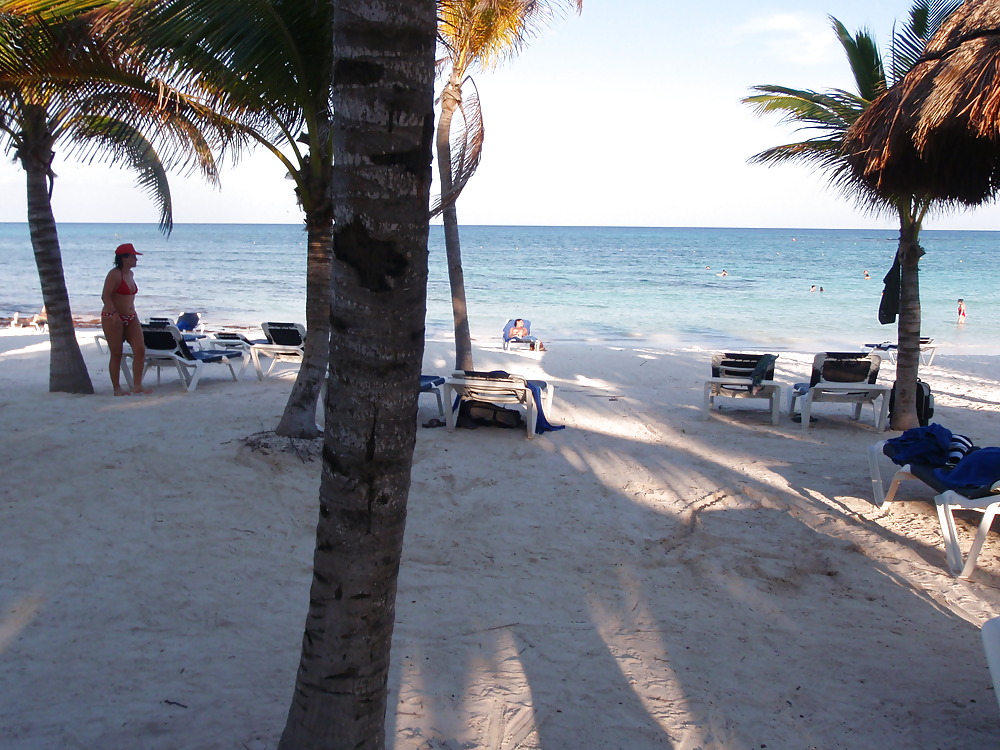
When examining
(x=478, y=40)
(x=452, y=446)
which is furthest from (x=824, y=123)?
(x=452, y=446)

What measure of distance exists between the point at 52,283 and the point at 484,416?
443 centimetres

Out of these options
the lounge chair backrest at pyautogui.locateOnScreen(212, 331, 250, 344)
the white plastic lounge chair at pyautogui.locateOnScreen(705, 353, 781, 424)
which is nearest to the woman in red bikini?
the lounge chair backrest at pyautogui.locateOnScreen(212, 331, 250, 344)

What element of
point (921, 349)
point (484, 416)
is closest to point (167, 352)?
point (484, 416)

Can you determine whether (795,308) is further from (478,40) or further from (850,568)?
(850,568)

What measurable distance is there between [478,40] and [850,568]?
21.7 feet

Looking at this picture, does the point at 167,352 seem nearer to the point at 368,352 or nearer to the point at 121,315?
the point at 121,315

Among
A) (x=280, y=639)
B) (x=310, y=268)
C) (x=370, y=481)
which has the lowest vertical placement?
(x=280, y=639)

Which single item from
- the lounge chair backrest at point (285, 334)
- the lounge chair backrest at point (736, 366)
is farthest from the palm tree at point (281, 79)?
the lounge chair backrest at point (736, 366)

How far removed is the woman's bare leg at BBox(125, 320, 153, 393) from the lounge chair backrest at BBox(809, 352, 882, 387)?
713 centimetres

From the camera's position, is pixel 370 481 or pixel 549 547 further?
pixel 549 547

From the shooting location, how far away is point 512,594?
13.2ft

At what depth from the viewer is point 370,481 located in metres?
1.90

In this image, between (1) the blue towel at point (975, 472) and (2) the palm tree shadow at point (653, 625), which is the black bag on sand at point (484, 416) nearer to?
(2) the palm tree shadow at point (653, 625)

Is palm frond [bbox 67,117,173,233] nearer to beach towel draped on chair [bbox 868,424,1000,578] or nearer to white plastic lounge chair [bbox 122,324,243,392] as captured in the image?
white plastic lounge chair [bbox 122,324,243,392]
